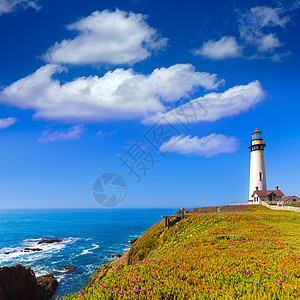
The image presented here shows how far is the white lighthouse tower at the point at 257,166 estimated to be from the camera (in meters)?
56.4

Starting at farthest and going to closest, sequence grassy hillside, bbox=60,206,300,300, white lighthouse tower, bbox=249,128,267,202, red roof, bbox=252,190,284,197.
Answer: white lighthouse tower, bbox=249,128,267,202 < red roof, bbox=252,190,284,197 < grassy hillside, bbox=60,206,300,300

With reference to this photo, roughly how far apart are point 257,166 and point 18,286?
55.4 m

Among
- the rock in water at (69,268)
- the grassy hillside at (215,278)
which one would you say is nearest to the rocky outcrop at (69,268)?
the rock in water at (69,268)

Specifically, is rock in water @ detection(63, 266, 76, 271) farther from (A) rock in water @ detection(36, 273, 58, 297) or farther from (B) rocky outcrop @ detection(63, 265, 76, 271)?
(A) rock in water @ detection(36, 273, 58, 297)

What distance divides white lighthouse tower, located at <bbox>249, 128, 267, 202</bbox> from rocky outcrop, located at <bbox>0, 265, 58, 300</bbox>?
5072 centimetres

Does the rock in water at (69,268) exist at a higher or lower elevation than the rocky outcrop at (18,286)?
lower

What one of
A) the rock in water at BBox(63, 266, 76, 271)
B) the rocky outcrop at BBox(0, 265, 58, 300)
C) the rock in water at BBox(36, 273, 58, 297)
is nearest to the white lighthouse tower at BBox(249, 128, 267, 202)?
the rock in water at BBox(63, 266, 76, 271)

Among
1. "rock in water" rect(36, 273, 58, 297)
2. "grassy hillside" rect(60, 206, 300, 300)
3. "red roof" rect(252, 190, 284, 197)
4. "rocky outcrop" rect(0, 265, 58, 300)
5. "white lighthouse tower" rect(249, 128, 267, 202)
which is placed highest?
"white lighthouse tower" rect(249, 128, 267, 202)

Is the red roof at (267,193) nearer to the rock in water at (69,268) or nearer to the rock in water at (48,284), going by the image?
the rock in water at (69,268)

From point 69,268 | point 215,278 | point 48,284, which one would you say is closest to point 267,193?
point 69,268

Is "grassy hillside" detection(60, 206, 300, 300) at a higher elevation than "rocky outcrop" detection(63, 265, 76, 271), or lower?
higher

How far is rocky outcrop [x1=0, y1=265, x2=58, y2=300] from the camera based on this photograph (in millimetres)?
21312

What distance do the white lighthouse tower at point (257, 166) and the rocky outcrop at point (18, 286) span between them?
5072 cm

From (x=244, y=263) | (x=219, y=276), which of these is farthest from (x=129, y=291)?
(x=244, y=263)
